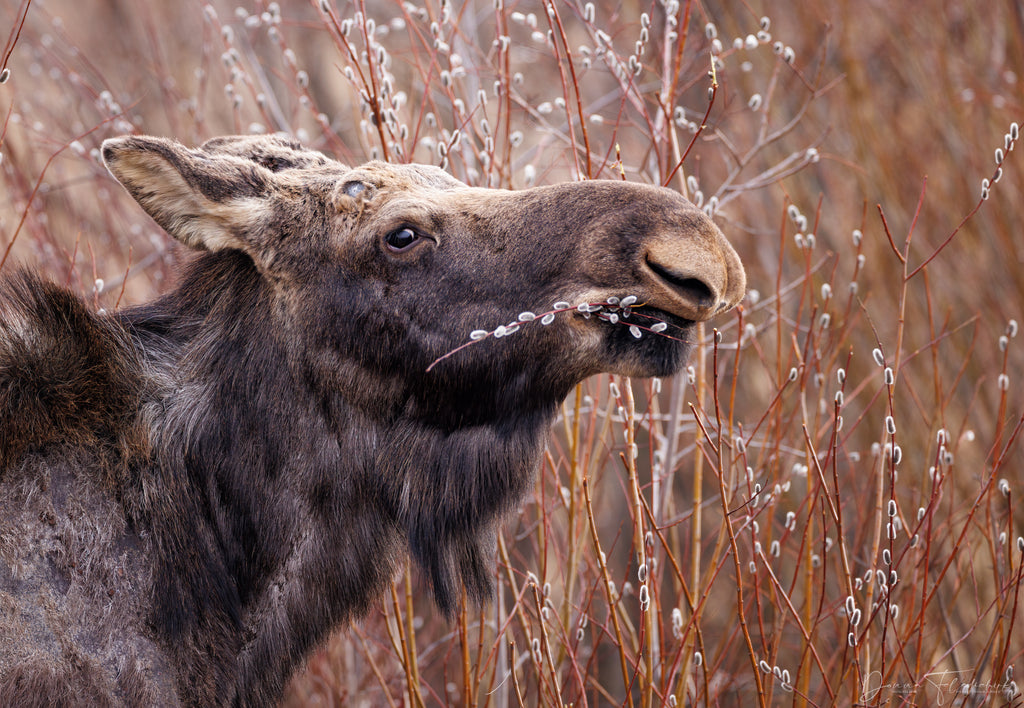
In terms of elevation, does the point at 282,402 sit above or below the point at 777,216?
below

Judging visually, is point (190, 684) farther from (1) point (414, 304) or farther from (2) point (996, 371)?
(2) point (996, 371)

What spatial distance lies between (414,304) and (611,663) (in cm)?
791

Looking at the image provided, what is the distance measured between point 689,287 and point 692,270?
0.09 m

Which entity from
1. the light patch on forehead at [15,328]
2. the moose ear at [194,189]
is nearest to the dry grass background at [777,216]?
the moose ear at [194,189]

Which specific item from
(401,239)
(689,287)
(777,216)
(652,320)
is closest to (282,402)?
(401,239)

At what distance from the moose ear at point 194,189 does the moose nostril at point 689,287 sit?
1363mm

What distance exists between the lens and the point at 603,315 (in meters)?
2.86

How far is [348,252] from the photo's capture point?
3.17 metres

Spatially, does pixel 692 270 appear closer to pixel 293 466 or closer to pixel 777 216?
pixel 293 466

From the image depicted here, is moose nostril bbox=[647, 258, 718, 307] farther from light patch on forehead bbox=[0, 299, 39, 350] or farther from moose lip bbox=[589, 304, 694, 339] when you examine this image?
light patch on forehead bbox=[0, 299, 39, 350]

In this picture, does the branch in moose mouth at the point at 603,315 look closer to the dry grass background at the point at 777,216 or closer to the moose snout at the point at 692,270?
the moose snout at the point at 692,270

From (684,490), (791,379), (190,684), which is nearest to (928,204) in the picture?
(684,490)

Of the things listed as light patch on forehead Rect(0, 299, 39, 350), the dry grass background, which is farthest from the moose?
the dry grass background

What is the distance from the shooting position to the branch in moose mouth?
107 inches
